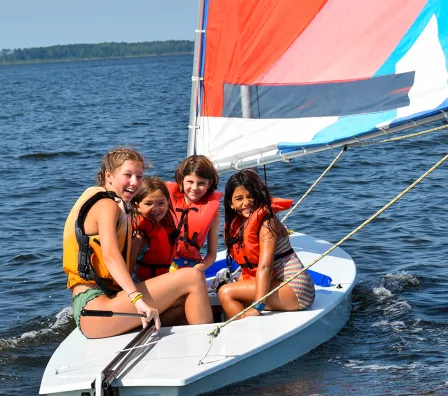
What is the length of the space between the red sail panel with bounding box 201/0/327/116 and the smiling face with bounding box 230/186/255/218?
1152 millimetres

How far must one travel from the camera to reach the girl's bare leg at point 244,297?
5.06 metres

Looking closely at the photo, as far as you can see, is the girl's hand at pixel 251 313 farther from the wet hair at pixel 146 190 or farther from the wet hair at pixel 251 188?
the wet hair at pixel 146 190

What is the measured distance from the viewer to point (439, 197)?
1023cm

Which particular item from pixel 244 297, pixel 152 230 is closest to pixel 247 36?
pixel 152 230

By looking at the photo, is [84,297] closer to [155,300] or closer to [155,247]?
[155,300]

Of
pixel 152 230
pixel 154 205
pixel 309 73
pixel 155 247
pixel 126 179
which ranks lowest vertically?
pixel 155 247

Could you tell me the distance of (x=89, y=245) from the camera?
4.46m

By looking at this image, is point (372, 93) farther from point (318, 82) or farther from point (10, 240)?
point (10, 240)

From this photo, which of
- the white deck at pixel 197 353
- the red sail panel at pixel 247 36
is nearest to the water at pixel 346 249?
the white deck at pixel 197 353

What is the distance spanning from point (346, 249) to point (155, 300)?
12.6 feet

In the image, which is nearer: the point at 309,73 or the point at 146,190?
the point at 146,190

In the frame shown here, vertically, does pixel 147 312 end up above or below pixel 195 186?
below

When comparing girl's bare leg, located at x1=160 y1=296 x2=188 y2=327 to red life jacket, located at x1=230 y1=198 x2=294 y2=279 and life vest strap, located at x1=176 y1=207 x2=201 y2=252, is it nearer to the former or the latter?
red life jacket, located at x1=230 y1=198 x2=294 y2=279

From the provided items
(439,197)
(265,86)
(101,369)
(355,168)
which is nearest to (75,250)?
(101,369)
